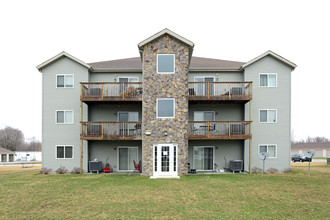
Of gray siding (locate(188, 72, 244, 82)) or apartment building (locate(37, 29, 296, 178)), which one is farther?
gray siding (locate(188, 72, 244, 82))

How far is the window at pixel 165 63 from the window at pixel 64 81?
6915mm

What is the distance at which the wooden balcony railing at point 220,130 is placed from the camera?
17.9 metres

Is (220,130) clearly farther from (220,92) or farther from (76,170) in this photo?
(76,170)

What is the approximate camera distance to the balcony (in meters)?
18.1

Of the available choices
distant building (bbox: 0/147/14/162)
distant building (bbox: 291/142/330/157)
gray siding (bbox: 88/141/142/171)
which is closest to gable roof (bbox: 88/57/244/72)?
gray siding (bbox: 88/141/142/171)

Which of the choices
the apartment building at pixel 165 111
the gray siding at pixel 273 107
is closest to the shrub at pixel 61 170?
the apartment building at pixel 165 111

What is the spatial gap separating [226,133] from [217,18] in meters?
12.1

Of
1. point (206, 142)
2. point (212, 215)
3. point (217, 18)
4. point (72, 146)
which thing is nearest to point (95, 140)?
point (72, 146)

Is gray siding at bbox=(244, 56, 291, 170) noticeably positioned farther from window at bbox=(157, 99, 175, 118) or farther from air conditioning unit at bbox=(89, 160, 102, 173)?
air conditioning unit at bbox=(89, 160, 102, 173)

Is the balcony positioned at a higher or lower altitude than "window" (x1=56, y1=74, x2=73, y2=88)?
lower

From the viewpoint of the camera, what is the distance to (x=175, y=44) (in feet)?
58.6

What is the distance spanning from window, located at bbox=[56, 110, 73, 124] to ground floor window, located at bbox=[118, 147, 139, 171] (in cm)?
430

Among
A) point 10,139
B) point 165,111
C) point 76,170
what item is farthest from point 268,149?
point 10,139

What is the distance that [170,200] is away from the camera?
411 inches
